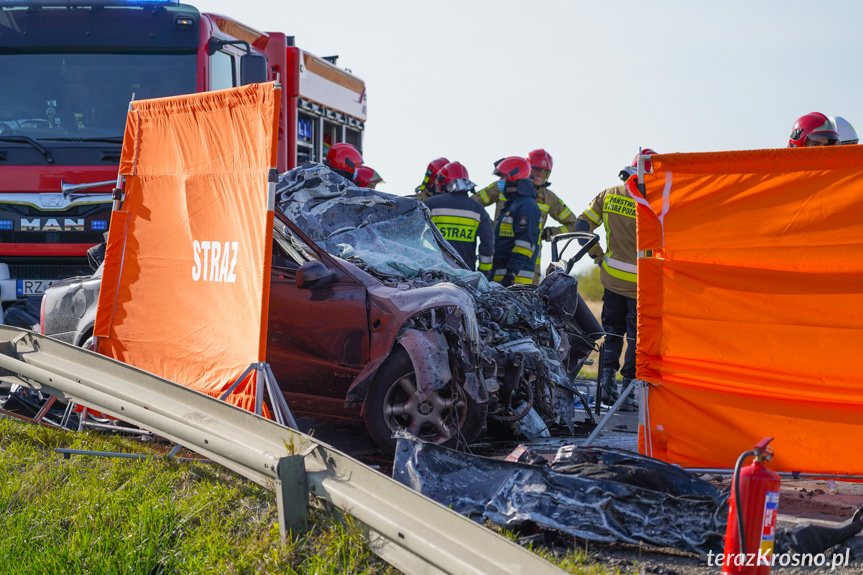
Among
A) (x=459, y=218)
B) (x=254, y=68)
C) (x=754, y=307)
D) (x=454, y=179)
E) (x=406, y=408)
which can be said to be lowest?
(x=406, y=408)

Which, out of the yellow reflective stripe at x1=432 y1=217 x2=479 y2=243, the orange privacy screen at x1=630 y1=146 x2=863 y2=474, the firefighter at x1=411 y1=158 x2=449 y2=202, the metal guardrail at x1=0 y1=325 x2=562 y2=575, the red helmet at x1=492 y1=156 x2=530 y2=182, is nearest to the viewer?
the metal guardrail at x1=0 y1=325 x2=562 y2=575

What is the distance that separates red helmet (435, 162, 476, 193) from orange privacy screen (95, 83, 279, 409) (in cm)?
440

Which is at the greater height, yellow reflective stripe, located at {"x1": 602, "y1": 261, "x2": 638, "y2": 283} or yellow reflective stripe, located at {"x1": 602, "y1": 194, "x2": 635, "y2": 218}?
yellow reflective stripe, located at {"x1": 602, "y1": 194, "x2": 635, "y2": 218}

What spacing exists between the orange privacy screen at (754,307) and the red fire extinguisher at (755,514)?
5.42 ft

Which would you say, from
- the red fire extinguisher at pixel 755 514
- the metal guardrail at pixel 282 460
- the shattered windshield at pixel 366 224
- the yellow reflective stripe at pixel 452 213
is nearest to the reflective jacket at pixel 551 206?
the yellow reflective stripe at pixel 452 213

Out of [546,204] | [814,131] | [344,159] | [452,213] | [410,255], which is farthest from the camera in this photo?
[546,204]

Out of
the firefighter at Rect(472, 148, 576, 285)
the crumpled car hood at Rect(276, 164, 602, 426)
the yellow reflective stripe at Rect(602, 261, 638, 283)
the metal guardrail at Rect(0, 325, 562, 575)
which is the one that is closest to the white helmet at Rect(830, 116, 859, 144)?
the yellow reflective stripe at Rect(602, 261, 638, 283)

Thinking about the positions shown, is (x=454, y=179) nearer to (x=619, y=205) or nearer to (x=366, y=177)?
(x=366, y=177)

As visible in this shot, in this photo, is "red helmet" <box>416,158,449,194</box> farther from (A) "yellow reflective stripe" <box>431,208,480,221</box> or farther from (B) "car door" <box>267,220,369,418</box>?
(B) "car door" <box>267,220,369,418</box>

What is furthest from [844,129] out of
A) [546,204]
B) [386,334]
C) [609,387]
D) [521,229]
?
[546,204]

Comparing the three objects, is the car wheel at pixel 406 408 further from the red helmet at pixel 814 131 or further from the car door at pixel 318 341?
the red helmet at pixel 814 131

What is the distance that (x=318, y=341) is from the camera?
5547mm

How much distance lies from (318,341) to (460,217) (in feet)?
14.0

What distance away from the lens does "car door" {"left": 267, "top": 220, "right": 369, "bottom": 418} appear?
5.49 metres
